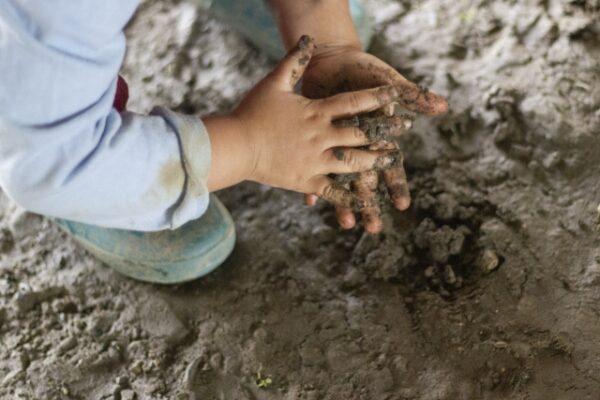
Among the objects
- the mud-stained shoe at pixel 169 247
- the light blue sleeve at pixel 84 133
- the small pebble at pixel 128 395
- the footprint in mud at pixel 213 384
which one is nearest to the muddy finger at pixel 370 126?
the light blue sleeve at pixel 84 133

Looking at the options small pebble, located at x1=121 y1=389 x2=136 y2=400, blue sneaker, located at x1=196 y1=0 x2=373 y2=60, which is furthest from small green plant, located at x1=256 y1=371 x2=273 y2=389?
blue sneaker, located at x1=196 y1=0 x2=373 y2=60

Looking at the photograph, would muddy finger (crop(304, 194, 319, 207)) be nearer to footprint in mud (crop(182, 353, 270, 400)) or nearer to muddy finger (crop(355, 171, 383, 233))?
muddy finger (crop(355, 171, 383, 233))

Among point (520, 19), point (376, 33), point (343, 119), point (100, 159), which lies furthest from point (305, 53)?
point (520, 19)

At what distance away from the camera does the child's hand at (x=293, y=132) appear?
1.00 m

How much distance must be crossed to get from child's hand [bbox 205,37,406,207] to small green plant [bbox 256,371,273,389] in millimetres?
332

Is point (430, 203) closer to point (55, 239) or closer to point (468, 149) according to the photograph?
point (468, 149)

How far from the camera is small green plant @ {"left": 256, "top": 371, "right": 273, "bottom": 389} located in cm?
110

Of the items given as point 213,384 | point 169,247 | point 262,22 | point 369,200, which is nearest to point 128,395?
point 213,384

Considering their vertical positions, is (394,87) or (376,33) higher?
(394,87)

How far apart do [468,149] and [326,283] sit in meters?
0.38

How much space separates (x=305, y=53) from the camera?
3.37ft

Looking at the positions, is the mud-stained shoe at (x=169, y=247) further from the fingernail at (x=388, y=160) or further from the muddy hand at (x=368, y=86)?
the fingernail at (x=388, y=160)

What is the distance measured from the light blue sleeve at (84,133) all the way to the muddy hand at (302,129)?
10 cm

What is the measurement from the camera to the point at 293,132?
3.30 ft
